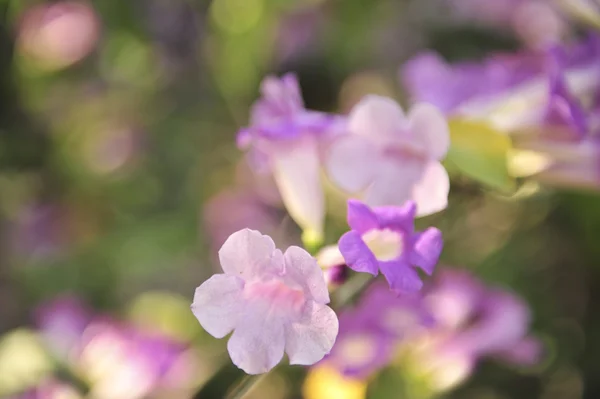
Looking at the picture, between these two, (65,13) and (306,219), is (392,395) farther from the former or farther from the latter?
(65,13)

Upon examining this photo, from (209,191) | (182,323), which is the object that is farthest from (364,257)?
(209,191)

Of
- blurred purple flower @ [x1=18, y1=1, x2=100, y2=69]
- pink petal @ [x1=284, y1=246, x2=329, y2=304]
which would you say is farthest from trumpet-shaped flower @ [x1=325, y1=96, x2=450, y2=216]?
blurred purple flower @ [x1=18, y1=1, x2=100, y2=69]

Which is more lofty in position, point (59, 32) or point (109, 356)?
point (59, 32)

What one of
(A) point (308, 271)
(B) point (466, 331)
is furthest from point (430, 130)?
(B) point (466, 331)

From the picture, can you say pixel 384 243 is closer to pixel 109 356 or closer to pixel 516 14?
pixel 109 356

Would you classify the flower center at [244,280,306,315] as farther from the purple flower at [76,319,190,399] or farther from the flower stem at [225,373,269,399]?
the purple flower at [76,319,190,399]

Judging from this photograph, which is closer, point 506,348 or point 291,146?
point 291,146
